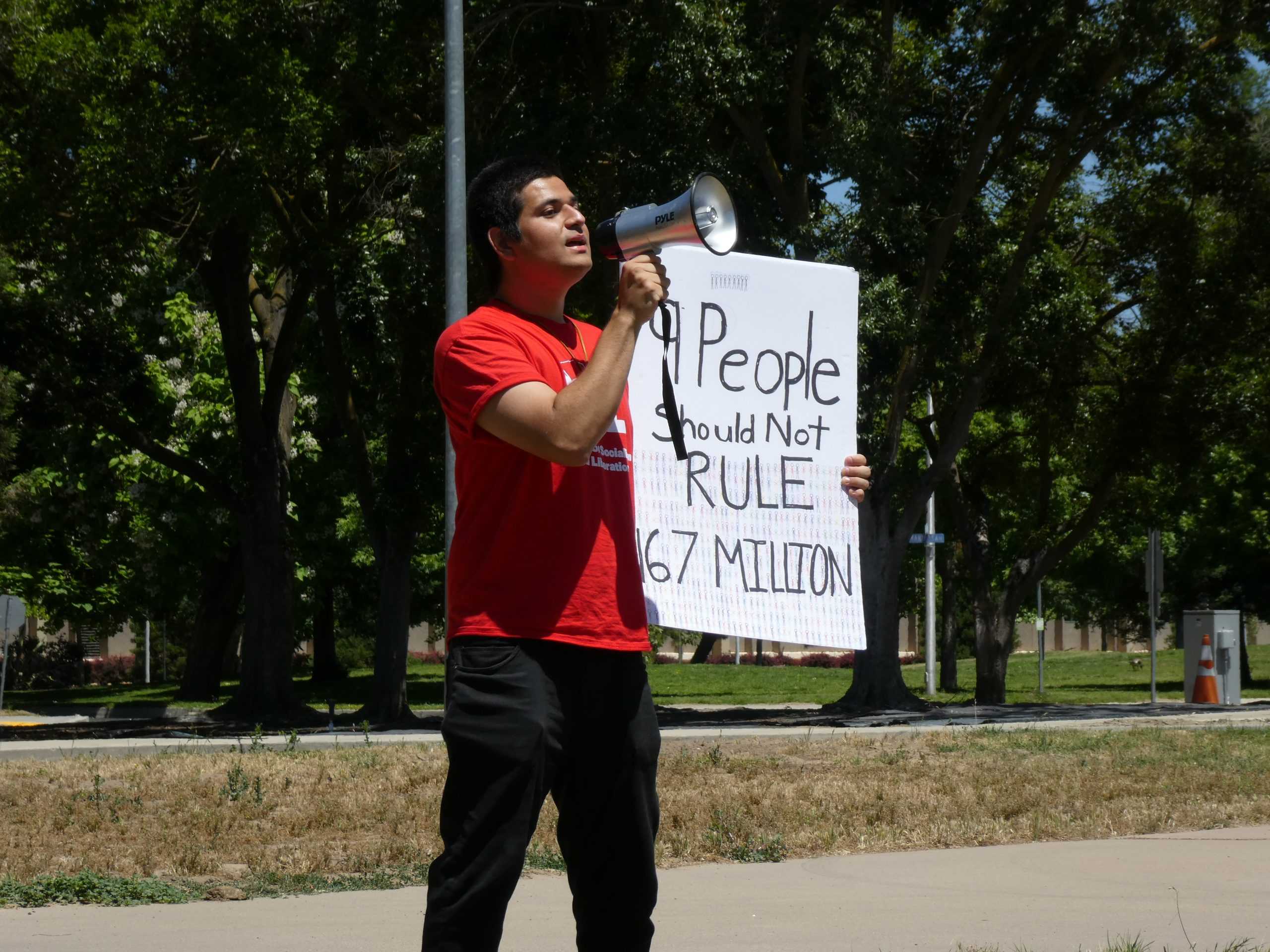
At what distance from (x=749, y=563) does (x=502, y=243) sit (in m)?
1.01

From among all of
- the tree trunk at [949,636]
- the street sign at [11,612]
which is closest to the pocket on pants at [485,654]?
the street sign at [11,612]

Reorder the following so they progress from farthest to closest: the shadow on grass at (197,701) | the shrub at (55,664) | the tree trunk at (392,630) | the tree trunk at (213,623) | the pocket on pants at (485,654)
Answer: the shrub at (55,664) < the tree trunk at (213,623) < the shadow on grass at (197,701) < the tree trunk at (392,630) < the pocket on pants at (485,654)

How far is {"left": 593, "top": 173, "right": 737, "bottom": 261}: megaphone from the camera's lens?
10.1 ft

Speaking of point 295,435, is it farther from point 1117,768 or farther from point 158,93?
point 1117,768

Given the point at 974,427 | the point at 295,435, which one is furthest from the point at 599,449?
the point at 974,427

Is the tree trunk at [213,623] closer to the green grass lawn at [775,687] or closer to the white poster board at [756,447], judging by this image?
the green grass lawn at [775,687]

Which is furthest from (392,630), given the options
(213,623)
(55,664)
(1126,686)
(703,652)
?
(703,652)

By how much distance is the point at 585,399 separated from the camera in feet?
9.62

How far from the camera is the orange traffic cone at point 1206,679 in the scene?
76.0 feet

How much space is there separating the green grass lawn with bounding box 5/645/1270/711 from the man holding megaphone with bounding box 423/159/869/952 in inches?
909

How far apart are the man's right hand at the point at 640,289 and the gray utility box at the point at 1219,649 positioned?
2177 cm

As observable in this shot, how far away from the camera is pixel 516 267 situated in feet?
11.0

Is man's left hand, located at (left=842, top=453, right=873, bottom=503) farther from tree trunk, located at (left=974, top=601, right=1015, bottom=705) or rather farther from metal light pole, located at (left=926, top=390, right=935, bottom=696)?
metal light pole, located at (left=926, top=390, right=935, bottom=696)

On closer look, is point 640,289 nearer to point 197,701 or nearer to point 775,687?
point 197,701
